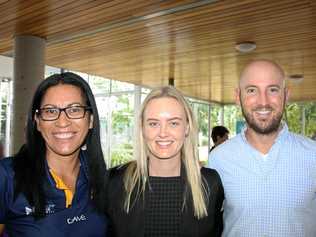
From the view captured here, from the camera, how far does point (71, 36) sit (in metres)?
6.62

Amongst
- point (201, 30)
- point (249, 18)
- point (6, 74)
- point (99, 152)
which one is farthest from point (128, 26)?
point (6, 74)

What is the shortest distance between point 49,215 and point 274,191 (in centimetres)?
131

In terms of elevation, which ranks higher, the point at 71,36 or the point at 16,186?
the point at 71,36

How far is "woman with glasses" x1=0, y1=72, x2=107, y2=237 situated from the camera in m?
1.94

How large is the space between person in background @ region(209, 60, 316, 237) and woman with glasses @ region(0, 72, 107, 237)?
841 millimetres

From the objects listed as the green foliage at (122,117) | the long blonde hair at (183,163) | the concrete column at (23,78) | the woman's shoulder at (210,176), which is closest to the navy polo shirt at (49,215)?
the long blonde hair at (183,163)

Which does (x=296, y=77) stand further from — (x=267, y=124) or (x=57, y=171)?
(x=57, y=171)

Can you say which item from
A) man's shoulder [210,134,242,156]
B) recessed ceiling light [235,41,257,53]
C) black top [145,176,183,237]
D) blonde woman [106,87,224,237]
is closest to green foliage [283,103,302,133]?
recessed ceiling light [235,41,257,53]

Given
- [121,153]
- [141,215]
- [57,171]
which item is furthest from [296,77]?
[57,171]

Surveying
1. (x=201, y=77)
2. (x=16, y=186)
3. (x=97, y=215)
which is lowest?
(x=97, y=215)

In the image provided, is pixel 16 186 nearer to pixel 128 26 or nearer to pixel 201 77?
pixel 128 26

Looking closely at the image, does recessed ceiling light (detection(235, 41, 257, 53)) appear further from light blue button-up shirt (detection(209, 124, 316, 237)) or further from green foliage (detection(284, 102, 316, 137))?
green foliage (detection(284, 102, 316, 137))

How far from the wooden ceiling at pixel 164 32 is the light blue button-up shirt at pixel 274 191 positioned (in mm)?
2896

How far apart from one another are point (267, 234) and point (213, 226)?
0.32 meters
